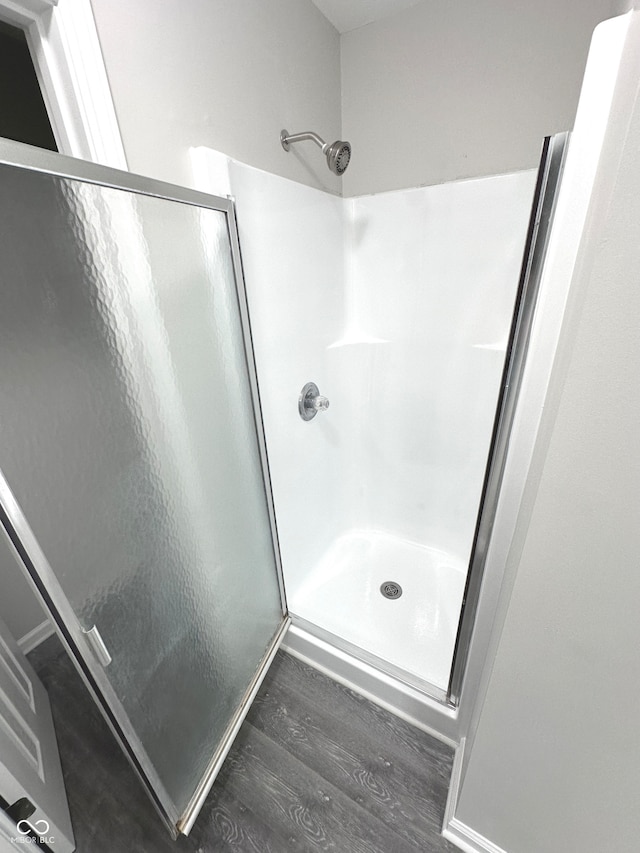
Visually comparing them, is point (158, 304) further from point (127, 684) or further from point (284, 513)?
point (284, 513)

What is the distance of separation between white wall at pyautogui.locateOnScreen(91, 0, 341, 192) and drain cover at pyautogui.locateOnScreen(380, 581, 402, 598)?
1555 millimetres

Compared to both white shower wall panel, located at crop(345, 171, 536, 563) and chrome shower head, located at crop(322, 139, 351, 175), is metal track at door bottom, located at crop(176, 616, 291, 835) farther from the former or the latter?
chrome shower head, located at crop(322, 139, 351, 175)

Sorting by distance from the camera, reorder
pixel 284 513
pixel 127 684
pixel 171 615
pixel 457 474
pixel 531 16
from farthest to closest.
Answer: pixel 457 474 < pixel 284 513 < pixel 531 16 < pixel 171 615 < pixel 127 684

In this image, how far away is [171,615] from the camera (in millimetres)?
821

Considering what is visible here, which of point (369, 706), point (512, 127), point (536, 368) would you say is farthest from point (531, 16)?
point (369, 706)

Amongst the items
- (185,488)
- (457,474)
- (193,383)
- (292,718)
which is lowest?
(292,718)

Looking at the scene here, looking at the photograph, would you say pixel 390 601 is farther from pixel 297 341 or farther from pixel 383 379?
pixel 297 341

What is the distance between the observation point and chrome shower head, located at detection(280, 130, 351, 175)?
1.09 meters

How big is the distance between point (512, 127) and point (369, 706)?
1.96 metres

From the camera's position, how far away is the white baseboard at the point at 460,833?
0.87 meters

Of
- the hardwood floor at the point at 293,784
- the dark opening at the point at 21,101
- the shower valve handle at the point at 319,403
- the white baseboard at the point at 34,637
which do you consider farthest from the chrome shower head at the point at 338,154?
the white baseboard at the point at 34,637

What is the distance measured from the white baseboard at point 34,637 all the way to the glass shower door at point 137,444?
0.94 metres

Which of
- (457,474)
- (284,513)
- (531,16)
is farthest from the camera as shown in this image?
(457,474)

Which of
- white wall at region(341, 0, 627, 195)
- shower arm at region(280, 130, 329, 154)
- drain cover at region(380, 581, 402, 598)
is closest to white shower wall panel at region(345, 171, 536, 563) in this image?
white wall at region(341, 0, 627, 195)
